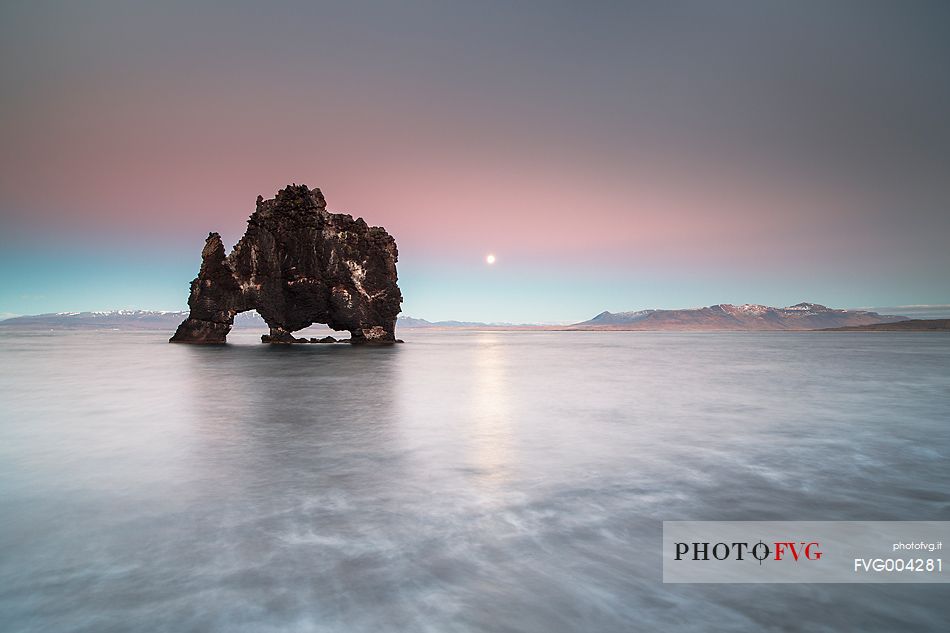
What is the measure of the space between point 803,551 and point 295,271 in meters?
60.4

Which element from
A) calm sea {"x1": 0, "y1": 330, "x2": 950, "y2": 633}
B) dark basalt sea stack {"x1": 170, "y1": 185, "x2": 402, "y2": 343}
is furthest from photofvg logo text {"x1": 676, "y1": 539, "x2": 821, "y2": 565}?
dark basalt sea stack {"x1": 170, "y1": 185, "x2": 402, "y2": 343}

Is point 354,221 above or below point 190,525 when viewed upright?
above

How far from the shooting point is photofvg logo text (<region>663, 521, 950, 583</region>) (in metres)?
4.28

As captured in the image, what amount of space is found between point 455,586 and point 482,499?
2.29 meters

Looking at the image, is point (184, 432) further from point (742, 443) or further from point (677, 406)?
point (677, 406)

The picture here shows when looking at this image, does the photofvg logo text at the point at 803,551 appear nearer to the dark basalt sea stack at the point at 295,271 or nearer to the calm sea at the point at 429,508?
the calm sea at the point at 429,508

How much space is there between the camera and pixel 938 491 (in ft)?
22.0

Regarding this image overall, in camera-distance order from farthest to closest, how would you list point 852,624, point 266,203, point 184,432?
point 266,203 → point 184,432 → point 852,624

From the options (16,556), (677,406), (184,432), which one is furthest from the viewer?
(677,406)

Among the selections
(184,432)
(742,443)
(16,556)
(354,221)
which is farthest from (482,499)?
(354,221)

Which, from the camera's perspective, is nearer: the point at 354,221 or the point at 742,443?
the point at 742,443

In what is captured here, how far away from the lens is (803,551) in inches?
186

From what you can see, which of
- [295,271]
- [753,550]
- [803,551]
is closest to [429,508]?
[753,550]

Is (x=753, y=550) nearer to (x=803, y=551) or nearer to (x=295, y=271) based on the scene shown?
(x=803, y=551)
